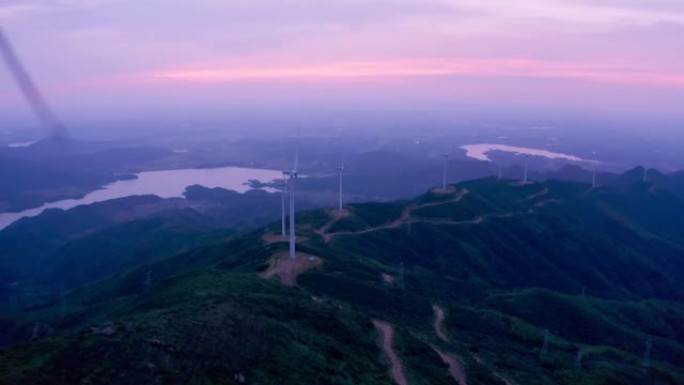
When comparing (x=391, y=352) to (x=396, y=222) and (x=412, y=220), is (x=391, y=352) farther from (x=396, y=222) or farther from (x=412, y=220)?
(x=412, y=220)

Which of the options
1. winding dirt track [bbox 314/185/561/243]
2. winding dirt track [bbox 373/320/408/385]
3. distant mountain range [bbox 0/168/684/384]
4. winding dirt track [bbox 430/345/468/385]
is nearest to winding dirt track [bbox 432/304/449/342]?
distant mountain range [bbox 0/168/684/384]

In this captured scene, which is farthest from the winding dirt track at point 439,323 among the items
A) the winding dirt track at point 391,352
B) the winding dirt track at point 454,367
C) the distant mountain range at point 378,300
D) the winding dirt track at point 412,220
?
the winding dirt track at point 412,220

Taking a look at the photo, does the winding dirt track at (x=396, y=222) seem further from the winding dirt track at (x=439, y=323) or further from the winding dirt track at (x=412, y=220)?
the winding dirt track at (x=439, y=323)

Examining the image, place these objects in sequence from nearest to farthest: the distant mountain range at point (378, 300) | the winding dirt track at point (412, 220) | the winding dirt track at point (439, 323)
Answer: the distant mountain range at point (378, 300), the winding dirt track at point (439, 323), the winding dirt track at point (412, 220)

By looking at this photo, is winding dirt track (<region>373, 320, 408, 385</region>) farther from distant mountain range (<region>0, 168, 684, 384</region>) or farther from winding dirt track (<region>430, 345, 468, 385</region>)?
winding dirt track (<region>430, 345, 468, 385</region>)

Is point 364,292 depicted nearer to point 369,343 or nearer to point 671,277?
point 369,343

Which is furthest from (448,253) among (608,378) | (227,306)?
(227,306)

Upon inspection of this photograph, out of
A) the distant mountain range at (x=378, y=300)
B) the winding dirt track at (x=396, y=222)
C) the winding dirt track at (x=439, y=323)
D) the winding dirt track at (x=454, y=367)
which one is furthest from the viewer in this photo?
the winding dirt track at (x=396, y=222)
